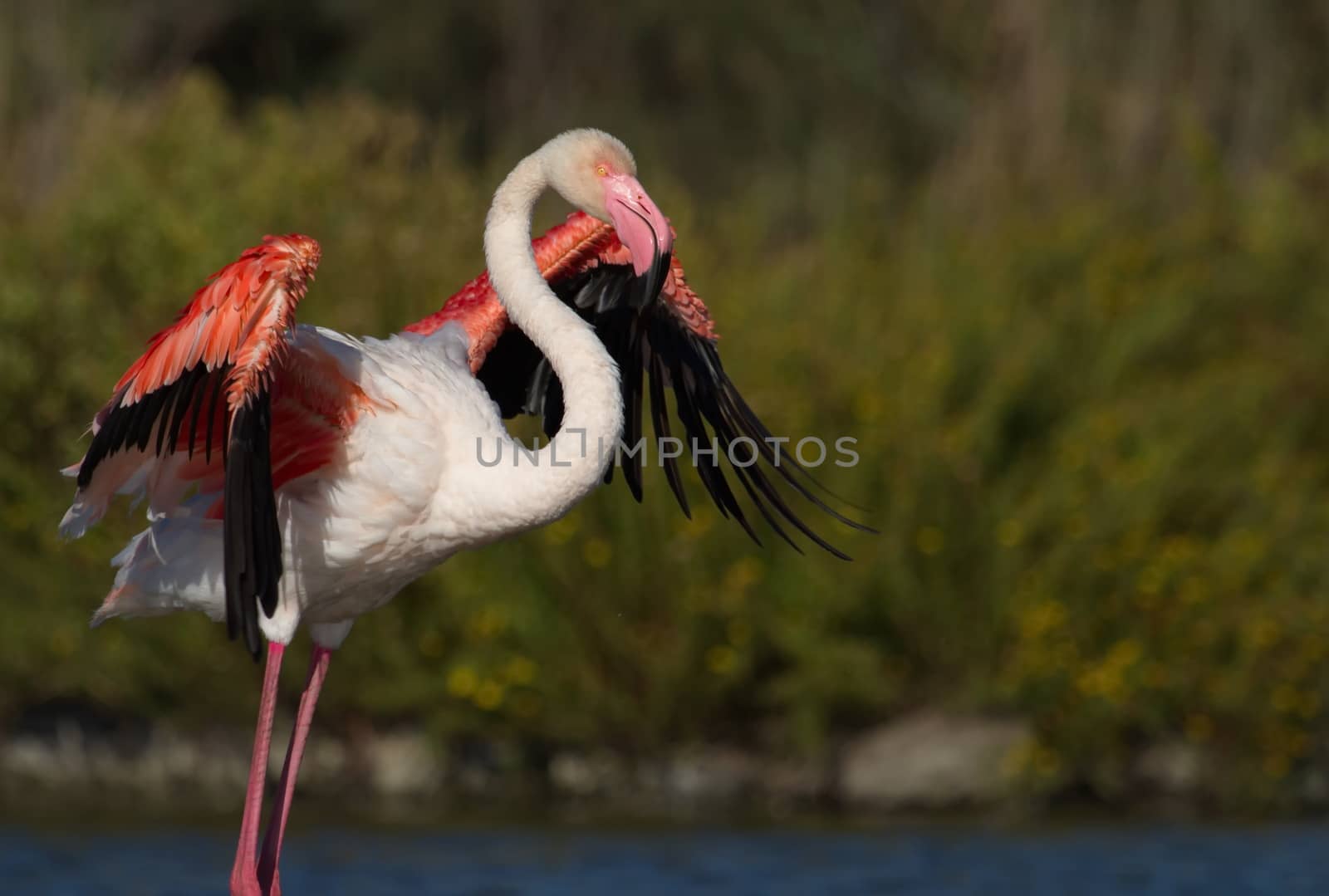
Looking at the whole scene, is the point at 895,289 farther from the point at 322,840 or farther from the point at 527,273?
the point at 527,273

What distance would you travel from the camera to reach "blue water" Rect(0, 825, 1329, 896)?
9789 millimetres

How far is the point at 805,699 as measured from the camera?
37.5 ft

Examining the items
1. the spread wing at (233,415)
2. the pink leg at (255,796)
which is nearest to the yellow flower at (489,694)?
the pink leg at (255,796)

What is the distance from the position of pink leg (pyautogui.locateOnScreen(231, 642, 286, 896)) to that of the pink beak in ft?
5.36

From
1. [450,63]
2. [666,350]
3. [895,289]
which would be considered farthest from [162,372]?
[450,63]

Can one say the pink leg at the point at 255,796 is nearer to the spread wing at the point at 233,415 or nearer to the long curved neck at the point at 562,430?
the spread wing at the point at 233,415

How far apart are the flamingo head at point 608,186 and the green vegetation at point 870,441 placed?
4.95m

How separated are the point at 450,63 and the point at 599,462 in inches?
677

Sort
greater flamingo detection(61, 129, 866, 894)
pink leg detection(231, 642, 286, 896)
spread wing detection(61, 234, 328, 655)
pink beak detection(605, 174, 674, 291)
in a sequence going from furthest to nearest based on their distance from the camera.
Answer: pink leg detection(231, 642, 286, 896) < pink beak detection(605, 174, 674, 291) < greater flamingo detection(61, 129, 866, 894) < spread wing detection(61, 234, 328, 655)

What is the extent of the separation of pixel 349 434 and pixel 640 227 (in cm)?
107

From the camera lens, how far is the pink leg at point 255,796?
661 cm

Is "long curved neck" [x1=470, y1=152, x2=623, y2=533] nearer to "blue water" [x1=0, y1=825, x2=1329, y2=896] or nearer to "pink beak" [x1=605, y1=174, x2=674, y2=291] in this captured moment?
"pink beak" [x1=605, y1=174, x2=674, y2=291]

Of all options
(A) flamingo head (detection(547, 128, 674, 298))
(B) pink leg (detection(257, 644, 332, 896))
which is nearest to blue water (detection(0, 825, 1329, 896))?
(B) pink leg (detection(257, 644, 332, 896))

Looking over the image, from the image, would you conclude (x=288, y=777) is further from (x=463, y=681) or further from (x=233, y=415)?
(x=463, y=681)
